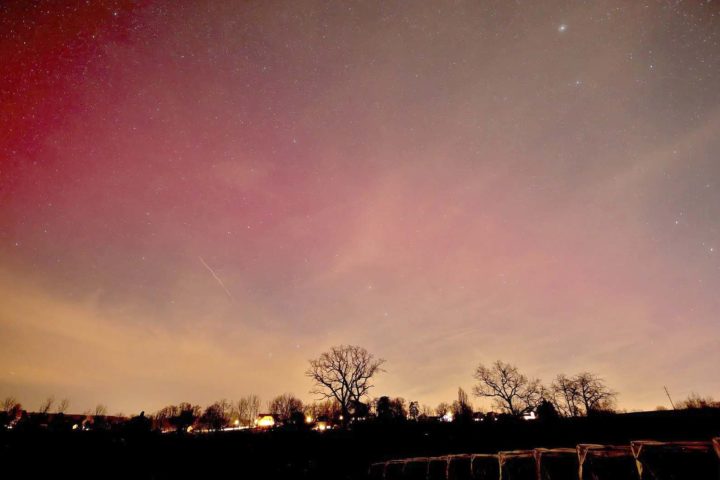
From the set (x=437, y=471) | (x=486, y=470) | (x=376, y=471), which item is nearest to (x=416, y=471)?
(x=437, y=471)

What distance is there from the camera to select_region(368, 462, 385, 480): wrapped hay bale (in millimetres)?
26969

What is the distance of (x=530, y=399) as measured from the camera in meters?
81.9

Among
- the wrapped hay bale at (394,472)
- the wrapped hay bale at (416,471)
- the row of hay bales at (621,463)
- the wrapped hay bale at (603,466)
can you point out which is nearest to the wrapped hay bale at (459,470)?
the row of hay bales at (621,463)

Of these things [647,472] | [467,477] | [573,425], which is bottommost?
[467,477]

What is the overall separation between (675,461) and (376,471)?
21013 millimetres

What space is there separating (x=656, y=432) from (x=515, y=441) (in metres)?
11.3

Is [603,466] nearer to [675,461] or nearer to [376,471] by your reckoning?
[675,461]

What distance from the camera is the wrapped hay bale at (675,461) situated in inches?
405

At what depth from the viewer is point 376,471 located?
2794 cm

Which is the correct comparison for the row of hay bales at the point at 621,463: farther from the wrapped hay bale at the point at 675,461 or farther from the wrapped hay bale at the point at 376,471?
the wrapped hay bale at the point at 376,471

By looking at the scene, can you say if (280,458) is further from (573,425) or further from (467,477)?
(573,425)

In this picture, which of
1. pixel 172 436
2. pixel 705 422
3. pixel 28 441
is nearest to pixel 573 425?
pixel 705 422

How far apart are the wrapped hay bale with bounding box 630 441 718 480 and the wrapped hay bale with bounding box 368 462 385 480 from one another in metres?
19.5

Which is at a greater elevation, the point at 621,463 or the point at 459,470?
the point at 621,463
